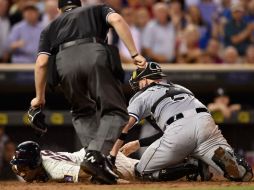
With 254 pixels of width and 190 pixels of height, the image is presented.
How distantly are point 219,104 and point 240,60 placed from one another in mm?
1185

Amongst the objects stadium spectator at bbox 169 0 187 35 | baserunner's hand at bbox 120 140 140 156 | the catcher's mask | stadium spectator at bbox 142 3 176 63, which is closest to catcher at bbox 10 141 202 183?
baserunner's hand at bbox 120 140 140 156

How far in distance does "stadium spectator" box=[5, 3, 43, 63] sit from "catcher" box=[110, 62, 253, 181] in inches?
173

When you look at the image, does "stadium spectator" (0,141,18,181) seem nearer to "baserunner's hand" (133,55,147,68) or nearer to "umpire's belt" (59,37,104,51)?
"umpire's belt" (59,37,104,51)

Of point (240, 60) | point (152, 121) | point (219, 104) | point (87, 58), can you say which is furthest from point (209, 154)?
point (240, 60)

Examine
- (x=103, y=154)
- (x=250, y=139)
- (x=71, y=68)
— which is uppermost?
(x=71, y=68)

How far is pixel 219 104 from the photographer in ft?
43.3

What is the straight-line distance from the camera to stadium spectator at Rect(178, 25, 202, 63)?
13609 mm

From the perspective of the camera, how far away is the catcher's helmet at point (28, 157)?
8297mm

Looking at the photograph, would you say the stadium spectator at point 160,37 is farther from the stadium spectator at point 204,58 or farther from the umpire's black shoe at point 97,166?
the umpire's black shoe at point 97,166

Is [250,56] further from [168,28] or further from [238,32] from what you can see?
[168,28]

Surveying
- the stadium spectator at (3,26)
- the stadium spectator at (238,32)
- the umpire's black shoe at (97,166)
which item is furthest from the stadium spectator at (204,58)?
the umpire's black shoe at (97,166)

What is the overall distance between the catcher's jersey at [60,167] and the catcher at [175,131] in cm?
44

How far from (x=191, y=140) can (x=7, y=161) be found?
548 cm

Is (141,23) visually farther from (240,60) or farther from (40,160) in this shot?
(40,160)
